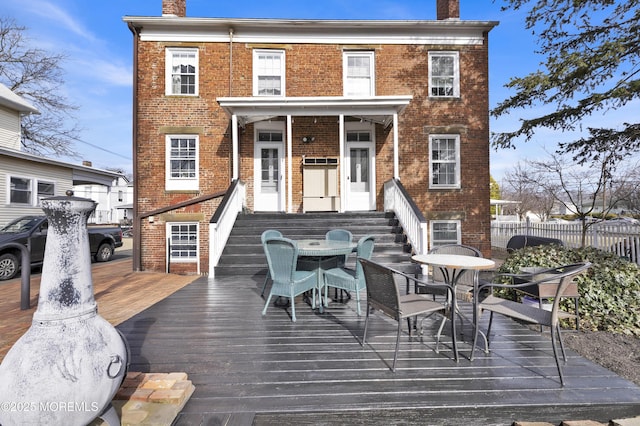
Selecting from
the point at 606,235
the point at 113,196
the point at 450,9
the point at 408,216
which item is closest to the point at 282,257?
the point at 408,216

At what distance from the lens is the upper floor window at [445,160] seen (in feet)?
32.8

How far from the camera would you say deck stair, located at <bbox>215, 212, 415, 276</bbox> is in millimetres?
6527

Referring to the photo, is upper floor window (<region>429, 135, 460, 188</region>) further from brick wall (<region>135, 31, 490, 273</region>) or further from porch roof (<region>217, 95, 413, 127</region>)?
porch roof (<region>217, 95, 413, 127</region>)

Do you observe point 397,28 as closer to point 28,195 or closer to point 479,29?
point 479,29

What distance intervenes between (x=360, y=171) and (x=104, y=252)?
1028cm

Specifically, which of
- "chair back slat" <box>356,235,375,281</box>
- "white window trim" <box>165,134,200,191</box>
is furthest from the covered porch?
"chair back slat" <box>356,235,375,281</box>

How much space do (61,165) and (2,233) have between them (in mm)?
5309

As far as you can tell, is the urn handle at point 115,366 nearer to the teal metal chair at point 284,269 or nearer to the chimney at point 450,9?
the teal metal chair at point 284,269

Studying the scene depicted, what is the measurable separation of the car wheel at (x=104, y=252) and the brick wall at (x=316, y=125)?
4.06 meters

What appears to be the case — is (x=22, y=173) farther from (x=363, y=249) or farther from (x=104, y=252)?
(x=363, y=249)

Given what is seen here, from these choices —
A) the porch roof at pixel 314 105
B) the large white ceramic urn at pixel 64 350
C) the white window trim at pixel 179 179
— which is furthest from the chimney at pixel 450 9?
the large white ceramic urn at pixel 64 350

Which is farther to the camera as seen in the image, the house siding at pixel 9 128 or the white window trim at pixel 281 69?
the house siding at pixel 9 128

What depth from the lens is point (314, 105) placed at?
335 inches

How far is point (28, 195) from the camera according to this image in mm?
11789
